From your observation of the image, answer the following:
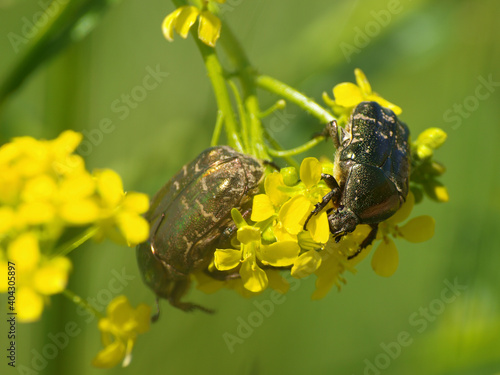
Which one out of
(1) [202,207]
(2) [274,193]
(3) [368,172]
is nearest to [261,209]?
(2) [274,193]

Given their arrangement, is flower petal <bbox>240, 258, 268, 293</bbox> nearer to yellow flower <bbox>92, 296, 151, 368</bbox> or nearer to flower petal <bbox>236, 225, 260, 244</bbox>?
flower petal <bbox>236, 225, 260, 244</bbox>

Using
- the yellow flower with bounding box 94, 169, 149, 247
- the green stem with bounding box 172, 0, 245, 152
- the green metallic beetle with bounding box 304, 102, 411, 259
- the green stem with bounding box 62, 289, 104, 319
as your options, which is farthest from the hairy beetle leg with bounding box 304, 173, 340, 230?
the green stem with bounding box 62, 289, 104, 319

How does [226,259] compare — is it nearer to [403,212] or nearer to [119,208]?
[119,208]

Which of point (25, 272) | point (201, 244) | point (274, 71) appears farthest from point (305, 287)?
point (25, 272)

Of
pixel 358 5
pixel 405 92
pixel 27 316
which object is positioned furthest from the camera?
pixel 405 92

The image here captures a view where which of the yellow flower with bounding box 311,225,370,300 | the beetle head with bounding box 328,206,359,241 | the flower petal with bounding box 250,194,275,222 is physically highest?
the flower petal with bounding box 250,194,275,222

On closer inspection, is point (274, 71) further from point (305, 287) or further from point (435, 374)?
point (435, 374)
